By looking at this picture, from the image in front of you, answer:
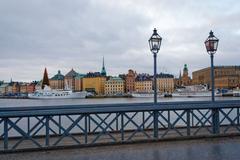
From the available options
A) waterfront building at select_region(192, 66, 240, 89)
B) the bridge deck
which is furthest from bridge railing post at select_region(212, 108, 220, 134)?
waterfront building at select_region(192, 66, 240, 89)

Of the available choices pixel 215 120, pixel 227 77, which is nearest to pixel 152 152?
pixel 215 120

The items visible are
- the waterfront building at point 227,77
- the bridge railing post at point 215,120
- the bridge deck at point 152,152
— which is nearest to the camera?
the bridge deck at point 152,152

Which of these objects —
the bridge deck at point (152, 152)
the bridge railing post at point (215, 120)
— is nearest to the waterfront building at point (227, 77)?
the bridge railing post at point (215, 120)

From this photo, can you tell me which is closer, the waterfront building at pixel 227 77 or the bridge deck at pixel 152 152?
the bridge deck at pixel 152 152

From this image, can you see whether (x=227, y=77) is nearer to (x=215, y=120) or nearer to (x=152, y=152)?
(x=215, y=120)

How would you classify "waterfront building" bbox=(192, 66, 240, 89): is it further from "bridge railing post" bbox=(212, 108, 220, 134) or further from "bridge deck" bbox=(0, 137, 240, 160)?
"bridge deck" bbox=(0, 137, 240, 160)

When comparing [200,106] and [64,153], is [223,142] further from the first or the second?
[64,153]

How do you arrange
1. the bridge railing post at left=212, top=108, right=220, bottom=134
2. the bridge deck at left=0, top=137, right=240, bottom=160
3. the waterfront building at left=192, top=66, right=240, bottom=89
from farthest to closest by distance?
the waterfront building at left=192, top=66, right=240, bottom=89
the bridge railing post at left=212, top=108, right=220, bottom=134
the bridge deck at left=0, top=137, right=240, bottom=160

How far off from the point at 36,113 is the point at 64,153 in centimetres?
158

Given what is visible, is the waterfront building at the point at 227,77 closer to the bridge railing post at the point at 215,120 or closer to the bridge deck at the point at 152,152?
the bridge railing post at the point at 215,120

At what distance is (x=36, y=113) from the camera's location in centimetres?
1149

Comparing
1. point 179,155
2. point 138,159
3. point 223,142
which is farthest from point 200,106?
point 138,159

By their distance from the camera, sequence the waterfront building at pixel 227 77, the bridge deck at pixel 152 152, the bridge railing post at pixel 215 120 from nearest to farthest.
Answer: the bridge deck at pixel 152 152 → the bridge railing post at pixel 215 120 → the waterfront building at pixel 227 77

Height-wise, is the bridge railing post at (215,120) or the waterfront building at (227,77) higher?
the waterfront building at (227,77)
